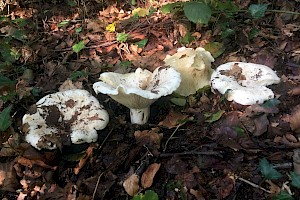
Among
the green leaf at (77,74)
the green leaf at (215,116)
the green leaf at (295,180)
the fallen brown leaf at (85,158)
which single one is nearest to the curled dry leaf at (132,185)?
the fallen brown leaf at (85,158)

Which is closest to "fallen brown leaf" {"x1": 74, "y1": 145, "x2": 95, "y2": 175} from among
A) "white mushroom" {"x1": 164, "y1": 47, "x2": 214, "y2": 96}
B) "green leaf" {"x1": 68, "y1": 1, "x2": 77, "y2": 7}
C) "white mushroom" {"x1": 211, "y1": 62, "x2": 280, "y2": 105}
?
"white mushroom" {"x1": 164, "y1": 47, "x2": 214, "y2": 96}

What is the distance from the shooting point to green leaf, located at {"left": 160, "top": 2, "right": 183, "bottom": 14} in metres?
4.72

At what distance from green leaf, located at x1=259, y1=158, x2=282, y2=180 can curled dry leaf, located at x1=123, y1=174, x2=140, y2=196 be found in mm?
985

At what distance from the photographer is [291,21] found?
4730 millimetres

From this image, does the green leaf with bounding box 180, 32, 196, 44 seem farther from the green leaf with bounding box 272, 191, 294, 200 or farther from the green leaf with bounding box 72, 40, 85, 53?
the green leaf with bounding box 272, 191, 294, 200

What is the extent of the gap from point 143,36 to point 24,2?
8.53 feet

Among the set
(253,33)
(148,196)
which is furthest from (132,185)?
(253,33)

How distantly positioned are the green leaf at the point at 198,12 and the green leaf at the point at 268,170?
194 centimetres

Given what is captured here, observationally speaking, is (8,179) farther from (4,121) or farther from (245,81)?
(245,81)

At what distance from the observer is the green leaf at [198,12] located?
4129 millimetres

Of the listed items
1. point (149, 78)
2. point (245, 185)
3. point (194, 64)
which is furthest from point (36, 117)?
point (245, 185)

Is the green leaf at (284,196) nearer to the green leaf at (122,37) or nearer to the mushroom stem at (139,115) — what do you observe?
the mushroom stem at (139,115)

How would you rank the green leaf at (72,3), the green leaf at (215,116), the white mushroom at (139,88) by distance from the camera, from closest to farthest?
1. the white mushroom at (139,88)
2. the green leaf at (215,116)
3. the green leaf at (72,3)

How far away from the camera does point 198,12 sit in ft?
13.7
